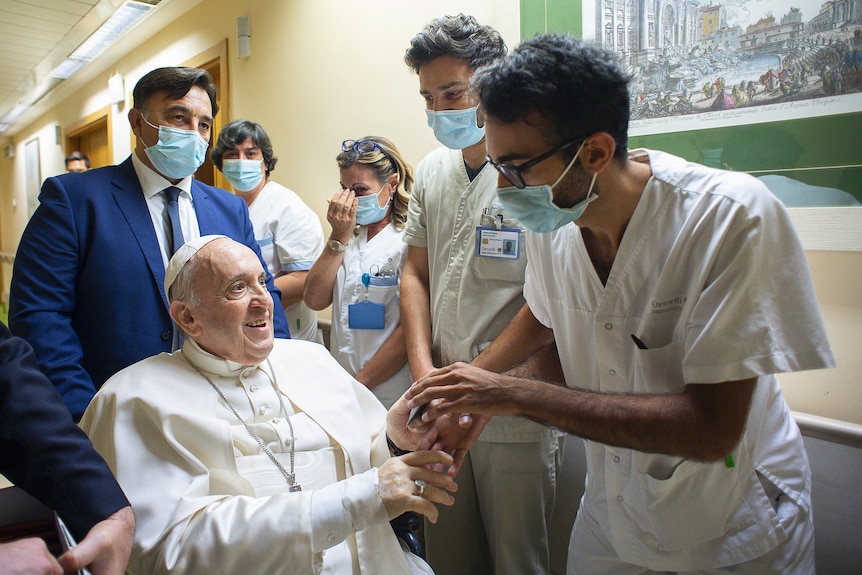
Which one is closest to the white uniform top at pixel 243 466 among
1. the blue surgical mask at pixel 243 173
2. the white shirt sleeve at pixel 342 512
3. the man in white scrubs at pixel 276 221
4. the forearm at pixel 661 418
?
the white shirt sleeve at pixel 342 512

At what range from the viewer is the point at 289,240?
2.87 meters

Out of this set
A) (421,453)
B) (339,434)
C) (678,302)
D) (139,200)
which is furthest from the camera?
(139,200)

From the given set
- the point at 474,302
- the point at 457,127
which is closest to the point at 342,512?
the point at 474,302

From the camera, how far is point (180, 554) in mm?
1263

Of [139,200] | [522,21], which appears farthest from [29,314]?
[522,21]

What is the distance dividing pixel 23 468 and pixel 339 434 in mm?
722

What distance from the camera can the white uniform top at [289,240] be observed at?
286cm

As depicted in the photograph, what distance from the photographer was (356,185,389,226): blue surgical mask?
8.02 ft

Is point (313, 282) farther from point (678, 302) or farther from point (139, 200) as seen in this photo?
point (678, 302)

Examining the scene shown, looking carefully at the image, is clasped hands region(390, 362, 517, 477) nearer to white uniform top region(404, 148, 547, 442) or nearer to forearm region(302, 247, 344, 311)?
white uniform top region(404, 148, 547, 442)

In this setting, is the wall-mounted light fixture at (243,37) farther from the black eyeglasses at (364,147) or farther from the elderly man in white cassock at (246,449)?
the elderly man in white cassock at (246,449)

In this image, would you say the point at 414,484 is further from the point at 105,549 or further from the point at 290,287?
the point at 290,287

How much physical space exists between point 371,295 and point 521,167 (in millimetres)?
1214

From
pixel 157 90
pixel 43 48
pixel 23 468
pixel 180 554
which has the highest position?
pixel 43 48
